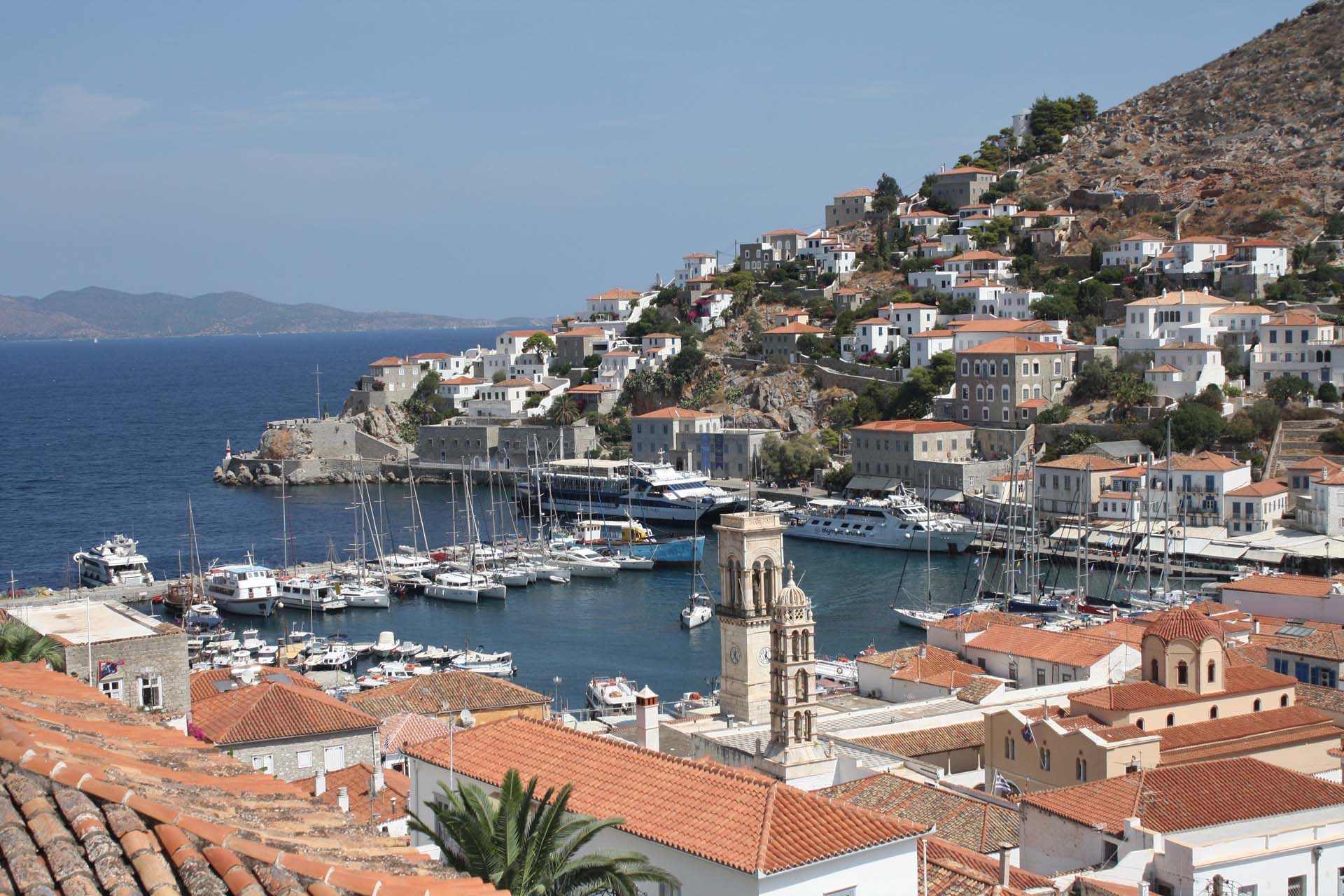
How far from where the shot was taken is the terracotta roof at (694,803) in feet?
30.1

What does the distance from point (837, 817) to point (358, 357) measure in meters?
194

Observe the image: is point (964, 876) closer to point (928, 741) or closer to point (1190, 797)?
point (1190, 797)

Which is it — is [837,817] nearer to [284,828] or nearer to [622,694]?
[284,828]

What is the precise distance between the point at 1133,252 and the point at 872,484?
67.5ft

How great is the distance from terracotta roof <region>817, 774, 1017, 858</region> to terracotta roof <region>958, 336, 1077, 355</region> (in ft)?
149

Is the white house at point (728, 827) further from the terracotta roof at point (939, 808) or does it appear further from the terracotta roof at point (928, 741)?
the terracotta roof at point (928, 741)

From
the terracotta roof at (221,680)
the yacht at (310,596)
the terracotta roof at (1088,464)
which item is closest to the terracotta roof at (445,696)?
the terracotta roof at (221,680)

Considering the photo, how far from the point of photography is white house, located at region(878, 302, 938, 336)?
69250mm

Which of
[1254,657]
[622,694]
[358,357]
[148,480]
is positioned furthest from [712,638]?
[358,357]

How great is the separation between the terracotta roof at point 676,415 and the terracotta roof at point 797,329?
6215 mm

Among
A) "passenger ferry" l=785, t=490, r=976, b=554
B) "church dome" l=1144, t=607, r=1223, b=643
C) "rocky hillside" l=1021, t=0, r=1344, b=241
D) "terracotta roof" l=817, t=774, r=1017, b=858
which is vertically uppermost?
"rocky hillside" l=1021, t=0, r=1344, b=241

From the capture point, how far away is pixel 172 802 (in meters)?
3.94

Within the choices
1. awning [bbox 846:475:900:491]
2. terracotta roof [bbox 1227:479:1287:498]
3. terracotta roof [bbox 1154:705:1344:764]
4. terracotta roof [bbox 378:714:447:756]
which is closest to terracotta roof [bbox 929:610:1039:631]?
terracotta roof [bbox 1154:705:1344:764]

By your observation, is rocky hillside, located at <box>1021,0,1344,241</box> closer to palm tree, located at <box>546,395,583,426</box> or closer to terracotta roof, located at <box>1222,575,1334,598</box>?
palm tree, located at <box>546,395,583,426</box>
